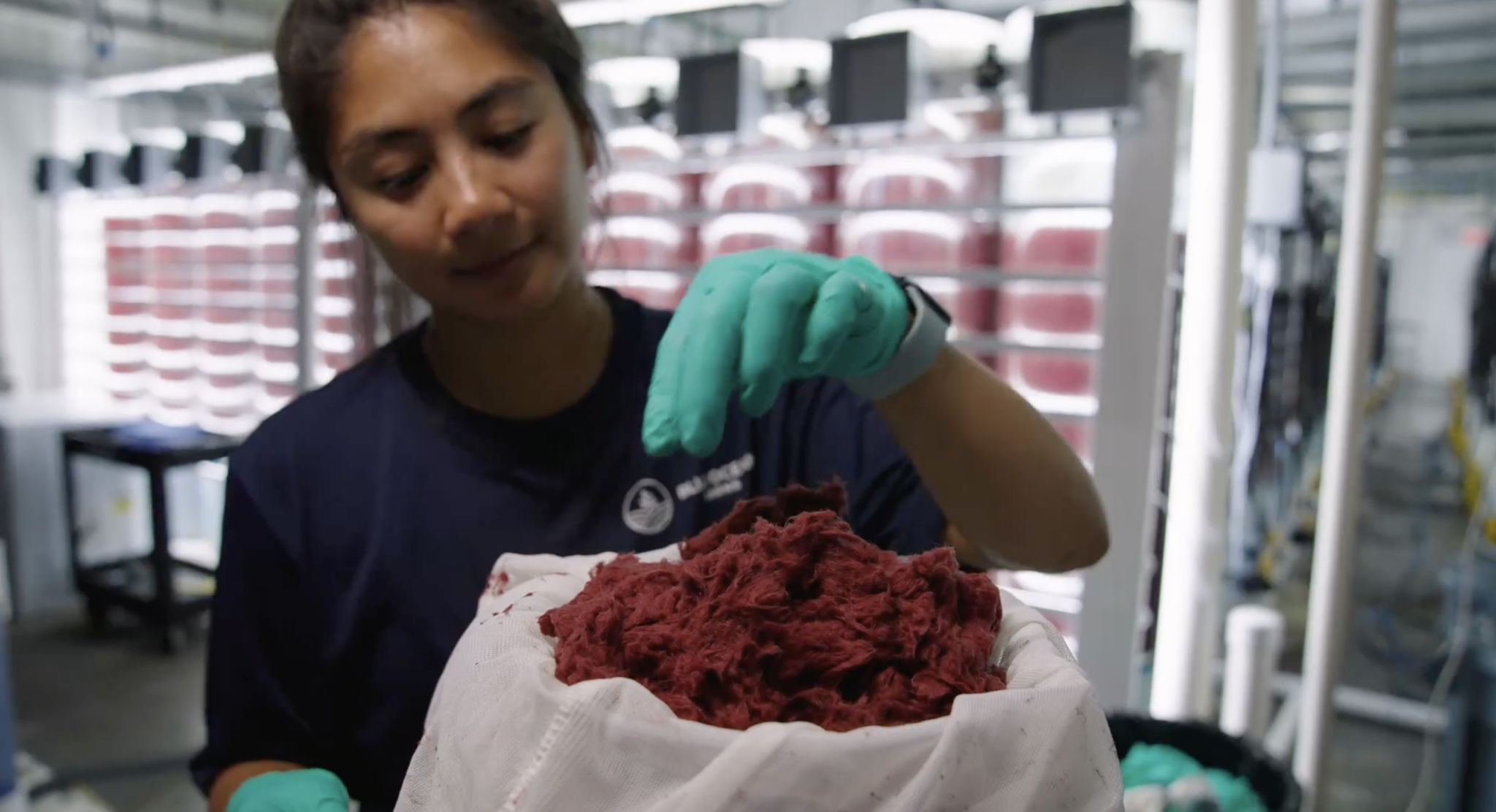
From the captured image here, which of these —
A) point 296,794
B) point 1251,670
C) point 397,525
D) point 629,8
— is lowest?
point 1251,670

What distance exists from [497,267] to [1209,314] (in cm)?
112

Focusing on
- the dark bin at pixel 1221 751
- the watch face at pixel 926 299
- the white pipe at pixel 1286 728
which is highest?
the watch face at pixel 926 299

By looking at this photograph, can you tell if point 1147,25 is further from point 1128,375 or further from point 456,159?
point 456,159

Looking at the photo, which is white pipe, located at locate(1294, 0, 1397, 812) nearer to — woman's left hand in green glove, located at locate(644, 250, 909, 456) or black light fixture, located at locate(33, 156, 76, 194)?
woman's left hand in green glove, located at locate(644, 250, 909, 456)

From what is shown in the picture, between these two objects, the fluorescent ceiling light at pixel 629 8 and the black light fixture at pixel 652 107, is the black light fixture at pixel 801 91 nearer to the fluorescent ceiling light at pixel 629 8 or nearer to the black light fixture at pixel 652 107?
the fluorescent ceiling light at pixel 629 8

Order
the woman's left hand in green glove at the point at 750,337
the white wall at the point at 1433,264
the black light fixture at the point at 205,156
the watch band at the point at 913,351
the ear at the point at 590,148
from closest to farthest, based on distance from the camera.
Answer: the woman's left hand in green glove at the point at 750,337 < the watch band at the point at 913,351 < the ear at the point at 590,148 < the black light fixture at the point at 205,156 < the white wall at the point at 1433,264

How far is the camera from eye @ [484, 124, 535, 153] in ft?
2.74

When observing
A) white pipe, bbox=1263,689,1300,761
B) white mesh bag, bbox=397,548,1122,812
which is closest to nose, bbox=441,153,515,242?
white mesh bag, bbox=397,548,1122,812

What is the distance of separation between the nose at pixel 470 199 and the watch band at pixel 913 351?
1.16 ft

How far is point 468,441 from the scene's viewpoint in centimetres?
93

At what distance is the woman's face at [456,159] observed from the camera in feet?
2.64

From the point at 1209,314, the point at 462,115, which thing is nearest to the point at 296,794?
the point at 462,115

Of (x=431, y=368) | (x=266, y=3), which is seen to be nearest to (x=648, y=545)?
(x=431, y=368)

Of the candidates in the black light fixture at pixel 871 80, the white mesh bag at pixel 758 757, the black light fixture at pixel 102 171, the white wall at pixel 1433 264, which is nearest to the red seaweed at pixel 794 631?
the white mesh bag at pixel 758 757
